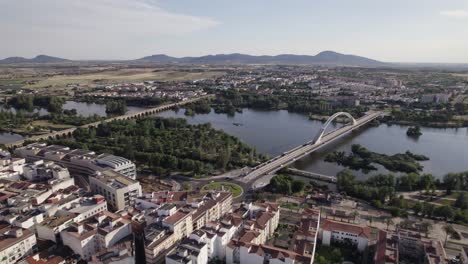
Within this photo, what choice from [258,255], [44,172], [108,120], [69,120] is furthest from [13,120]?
[258,255]

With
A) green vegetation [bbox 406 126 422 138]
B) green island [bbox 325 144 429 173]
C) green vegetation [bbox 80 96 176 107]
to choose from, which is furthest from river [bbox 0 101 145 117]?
green vegetation [bbox 406 126 422 138]

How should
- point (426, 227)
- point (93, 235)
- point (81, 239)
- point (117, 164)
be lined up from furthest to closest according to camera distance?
point (117, 164), point (426, 227), point (93, 235), point (81, 239)

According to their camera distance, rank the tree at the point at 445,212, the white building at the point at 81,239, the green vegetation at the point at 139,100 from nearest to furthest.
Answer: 1. the white building at the point at 81,239
2. the tree at the point at 445,212
3. the green vegetation at the point at 139,100

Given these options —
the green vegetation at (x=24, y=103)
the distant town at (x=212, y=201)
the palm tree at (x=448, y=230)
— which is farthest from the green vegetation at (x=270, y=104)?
the palm tree at (x=448, y=230)

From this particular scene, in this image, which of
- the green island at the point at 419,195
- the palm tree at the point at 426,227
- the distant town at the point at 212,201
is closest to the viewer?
the distant town at the point at 212,201

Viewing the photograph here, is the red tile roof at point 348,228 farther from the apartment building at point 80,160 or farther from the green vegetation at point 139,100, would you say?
the green vegetation at point 139,100

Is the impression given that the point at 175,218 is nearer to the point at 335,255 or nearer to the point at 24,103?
the point at 335,255

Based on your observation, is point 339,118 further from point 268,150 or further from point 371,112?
point 268,150
